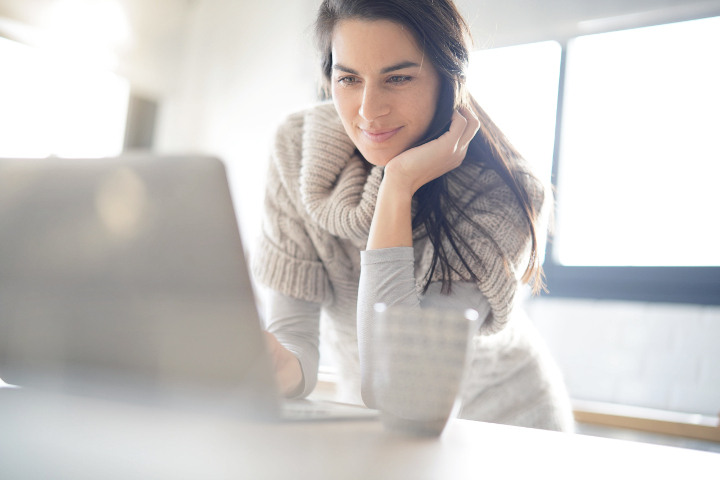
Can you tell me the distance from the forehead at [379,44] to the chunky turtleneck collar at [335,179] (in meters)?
0.18

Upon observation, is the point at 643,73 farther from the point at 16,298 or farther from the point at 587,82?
the point at 16,298

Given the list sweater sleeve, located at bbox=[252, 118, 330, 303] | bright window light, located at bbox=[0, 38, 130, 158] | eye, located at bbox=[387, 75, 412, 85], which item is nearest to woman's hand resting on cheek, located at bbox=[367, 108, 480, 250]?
eye, located at bbox=[387, 75, 412, 85]

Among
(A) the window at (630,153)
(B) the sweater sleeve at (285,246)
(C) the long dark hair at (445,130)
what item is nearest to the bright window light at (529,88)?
(A) the window at (630,153)

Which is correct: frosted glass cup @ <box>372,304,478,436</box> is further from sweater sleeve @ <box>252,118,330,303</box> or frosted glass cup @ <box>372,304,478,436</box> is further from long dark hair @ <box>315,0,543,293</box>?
sweater sleeve @ <box>252,118,330,303</box>

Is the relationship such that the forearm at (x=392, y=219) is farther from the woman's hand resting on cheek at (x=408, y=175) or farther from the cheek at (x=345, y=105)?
the cheek at (x=345, y=105)

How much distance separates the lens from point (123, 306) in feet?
1.35

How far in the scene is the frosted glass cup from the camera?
0.34m

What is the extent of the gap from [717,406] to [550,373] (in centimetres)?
123

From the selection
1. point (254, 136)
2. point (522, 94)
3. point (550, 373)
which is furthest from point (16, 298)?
point (254, 136)

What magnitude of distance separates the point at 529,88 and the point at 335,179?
1793 millimetres

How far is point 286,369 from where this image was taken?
2.34ft

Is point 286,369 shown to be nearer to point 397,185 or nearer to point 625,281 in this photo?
point 397,185

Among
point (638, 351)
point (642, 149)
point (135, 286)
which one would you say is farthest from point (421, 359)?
point (642, 149)

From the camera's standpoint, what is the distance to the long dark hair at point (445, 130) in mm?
886
